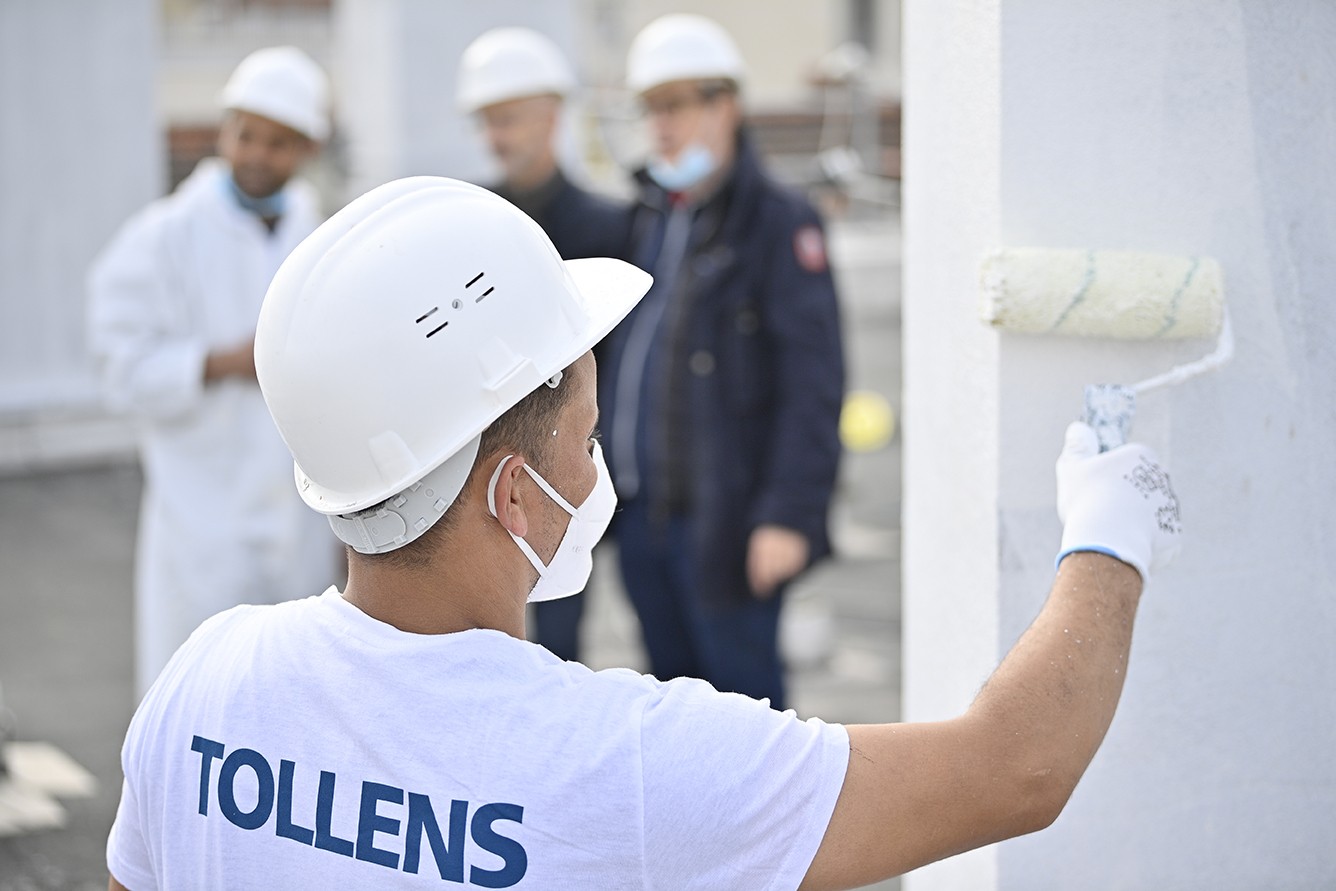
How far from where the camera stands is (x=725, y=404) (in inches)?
152

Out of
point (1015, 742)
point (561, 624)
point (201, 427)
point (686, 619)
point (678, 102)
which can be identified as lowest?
point (561, 624)

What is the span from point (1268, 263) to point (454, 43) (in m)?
8.12

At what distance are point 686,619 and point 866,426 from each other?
5.55m

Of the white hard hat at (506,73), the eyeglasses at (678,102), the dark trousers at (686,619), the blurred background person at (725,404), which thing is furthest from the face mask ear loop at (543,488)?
the white hard hat at (506,73)

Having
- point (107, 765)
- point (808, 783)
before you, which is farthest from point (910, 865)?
point (107, 765)

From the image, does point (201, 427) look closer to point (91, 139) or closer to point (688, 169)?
point (688, 169)

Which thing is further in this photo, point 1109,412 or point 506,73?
point 506,73

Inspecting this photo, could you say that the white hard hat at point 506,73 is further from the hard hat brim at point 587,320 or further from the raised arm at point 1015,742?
the raised arm at point 1015,742

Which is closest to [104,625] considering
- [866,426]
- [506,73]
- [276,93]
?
[276,93]

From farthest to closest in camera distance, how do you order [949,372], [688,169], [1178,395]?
[688,169], [949,372], [1178,395]

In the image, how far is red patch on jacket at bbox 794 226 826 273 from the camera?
3.83 m

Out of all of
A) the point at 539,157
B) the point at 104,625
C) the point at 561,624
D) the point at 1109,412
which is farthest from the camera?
the point at 104,625

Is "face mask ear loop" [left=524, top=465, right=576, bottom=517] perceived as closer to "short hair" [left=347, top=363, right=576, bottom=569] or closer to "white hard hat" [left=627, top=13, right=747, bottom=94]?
"short hair" [left=347, top=363, right=576, bottom=569]

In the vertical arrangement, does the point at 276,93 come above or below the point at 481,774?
above
